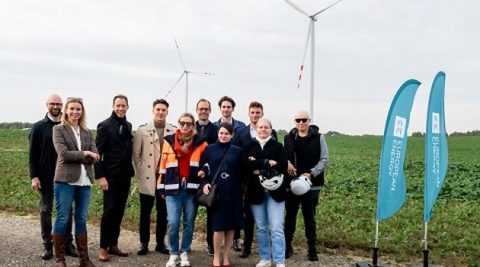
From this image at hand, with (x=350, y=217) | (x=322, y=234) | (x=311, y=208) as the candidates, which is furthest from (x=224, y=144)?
(x=350, y=217)

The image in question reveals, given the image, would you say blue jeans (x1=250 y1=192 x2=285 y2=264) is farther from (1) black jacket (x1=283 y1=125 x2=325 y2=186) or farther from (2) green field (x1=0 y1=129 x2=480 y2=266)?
(2) green field (x1=0 y1=129 x2=480 y2=266)

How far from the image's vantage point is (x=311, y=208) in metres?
7.23

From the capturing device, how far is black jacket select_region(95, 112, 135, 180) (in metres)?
6.93

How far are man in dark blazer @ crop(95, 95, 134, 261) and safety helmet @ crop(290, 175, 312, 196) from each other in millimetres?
2180

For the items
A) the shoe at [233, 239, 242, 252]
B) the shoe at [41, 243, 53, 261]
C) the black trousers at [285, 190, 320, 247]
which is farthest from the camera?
the shoe at [233, 239, 242, 252]

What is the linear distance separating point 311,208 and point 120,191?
2610 mm

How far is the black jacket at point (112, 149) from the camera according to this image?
693 centimetres

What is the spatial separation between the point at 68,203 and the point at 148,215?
1339 millimetres

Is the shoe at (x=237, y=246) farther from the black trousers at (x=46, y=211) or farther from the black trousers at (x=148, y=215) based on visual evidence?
the black trousers at (x=46, y=211)

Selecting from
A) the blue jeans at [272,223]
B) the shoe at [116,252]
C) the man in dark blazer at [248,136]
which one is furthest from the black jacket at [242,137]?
the shoe at [116,252]

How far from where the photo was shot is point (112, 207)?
23.1ft

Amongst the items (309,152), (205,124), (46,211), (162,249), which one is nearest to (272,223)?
(309,152)

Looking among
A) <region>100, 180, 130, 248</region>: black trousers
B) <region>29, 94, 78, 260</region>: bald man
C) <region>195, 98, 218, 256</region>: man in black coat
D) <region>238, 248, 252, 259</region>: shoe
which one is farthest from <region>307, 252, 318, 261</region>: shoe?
<region>29, 94, 78, 260</region>: bald man

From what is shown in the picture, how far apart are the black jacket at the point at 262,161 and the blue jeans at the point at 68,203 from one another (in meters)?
2.02
